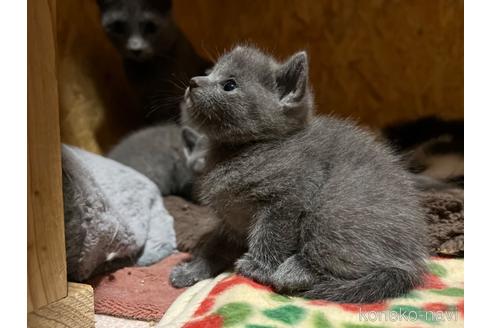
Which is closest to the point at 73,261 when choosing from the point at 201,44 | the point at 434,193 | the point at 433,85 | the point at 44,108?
the point at 44,108

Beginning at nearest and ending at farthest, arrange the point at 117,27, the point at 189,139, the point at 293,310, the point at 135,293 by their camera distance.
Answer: the point at 293,310 < the point at 135,293 < the point at 189,139 < the point at 117,27

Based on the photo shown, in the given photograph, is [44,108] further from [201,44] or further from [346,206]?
[201,44]

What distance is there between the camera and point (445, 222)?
2.04 meters

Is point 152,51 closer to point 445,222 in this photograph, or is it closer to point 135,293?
point 135,293

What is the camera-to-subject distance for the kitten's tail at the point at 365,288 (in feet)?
4.98

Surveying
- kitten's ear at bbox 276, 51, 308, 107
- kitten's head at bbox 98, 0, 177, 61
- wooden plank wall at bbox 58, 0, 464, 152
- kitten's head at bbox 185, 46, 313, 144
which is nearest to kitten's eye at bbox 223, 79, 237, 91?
kitten's head at bbox 185, 46, 313, 144

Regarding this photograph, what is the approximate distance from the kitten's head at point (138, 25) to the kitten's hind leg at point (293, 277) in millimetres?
1762

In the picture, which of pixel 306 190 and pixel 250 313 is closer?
pixel 250 313

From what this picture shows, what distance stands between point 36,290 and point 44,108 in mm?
439

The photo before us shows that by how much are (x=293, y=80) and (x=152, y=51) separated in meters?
1.49

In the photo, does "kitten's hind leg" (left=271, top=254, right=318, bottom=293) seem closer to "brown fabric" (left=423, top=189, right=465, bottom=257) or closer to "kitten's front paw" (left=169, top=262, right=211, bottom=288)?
"kitten's front paw" (left=169, top=262, right=211, bottom=288)

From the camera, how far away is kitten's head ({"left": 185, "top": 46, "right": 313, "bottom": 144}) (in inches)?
66.6

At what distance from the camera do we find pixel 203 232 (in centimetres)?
220

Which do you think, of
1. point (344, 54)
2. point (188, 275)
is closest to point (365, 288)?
point (188, 275)
